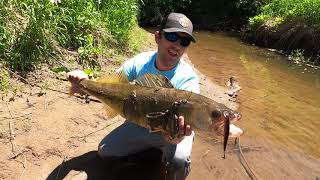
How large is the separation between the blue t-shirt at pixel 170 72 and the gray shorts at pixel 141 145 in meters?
0.50

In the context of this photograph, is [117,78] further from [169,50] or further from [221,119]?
[221,119]

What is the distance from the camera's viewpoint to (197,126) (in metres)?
3.48

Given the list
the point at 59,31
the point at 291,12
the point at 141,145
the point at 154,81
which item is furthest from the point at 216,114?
the point at 291,12

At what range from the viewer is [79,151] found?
16.8 feet

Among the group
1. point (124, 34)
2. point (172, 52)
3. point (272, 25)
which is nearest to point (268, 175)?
point (172, 52)

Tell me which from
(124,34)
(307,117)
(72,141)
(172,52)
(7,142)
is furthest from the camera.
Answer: (124,34)

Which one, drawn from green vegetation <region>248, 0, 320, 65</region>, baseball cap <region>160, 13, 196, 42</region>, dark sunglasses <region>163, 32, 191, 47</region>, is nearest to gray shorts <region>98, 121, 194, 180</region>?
dark sunglasses <region>163, 32, 191, 47</region>

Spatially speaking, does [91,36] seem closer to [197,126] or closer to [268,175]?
[268,175]

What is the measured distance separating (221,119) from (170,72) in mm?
1220

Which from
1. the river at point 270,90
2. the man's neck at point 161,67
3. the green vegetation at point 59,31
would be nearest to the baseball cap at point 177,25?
the man's neck at point 161,67

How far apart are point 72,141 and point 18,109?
76cm

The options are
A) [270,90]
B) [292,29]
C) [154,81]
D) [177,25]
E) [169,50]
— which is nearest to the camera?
[154,81]

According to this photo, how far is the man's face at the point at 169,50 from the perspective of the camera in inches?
165

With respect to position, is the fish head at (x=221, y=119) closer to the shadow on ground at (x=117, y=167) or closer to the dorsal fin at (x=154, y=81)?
the dorsal fin at (x=154, y=81)
